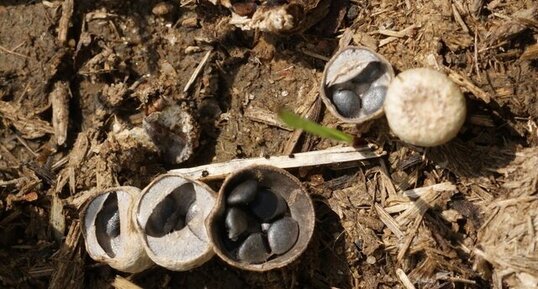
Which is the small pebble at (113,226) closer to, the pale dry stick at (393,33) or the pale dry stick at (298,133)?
the pale dry stick at (298,133)

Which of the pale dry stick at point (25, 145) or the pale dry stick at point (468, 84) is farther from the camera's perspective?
the pale dry stick at point (25, 145)

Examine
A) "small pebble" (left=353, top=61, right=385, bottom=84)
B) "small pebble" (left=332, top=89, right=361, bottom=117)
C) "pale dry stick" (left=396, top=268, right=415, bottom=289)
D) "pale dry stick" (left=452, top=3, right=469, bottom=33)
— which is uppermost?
"pale dry stick" (left=452, top=3, right=469, bottom=33)

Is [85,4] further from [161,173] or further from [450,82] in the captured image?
[450,82]

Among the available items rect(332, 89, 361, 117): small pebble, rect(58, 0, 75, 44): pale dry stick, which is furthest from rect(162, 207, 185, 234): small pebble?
rect(58, 0, 75, 44): pale dry stick

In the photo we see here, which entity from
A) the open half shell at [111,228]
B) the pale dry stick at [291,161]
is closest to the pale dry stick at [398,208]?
the pale dry stick at [291,161]

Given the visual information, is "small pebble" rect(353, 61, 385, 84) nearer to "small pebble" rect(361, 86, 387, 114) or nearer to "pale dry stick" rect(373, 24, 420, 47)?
"small pebble" rect(361, 86, 387, 114)

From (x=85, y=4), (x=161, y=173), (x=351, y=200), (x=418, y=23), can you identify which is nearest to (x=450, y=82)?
(x=418, y=23)

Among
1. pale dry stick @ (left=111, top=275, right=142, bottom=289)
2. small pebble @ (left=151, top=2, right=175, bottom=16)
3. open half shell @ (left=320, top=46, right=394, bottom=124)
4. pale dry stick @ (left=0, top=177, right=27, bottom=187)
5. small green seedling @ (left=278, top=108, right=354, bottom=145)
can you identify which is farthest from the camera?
small pebble @ (left=151, top=2, right=175, bottom=16)
